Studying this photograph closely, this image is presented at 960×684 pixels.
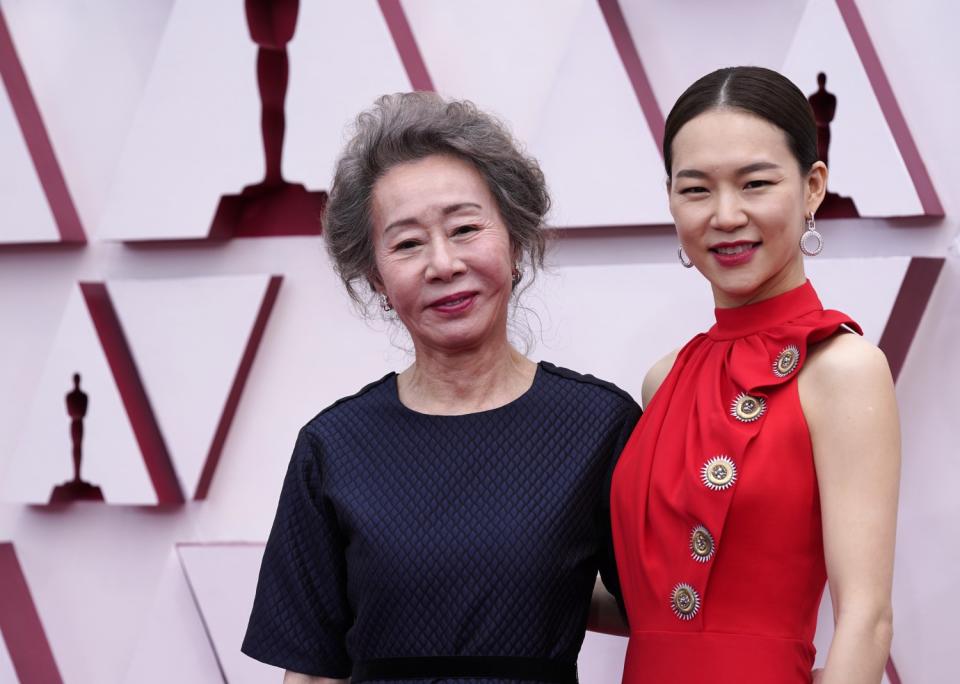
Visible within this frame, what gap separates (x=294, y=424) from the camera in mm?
2352

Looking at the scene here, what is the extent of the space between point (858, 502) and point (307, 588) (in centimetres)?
69

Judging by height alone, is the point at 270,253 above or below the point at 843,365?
above

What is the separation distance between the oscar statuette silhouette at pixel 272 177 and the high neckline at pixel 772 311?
1073 mm

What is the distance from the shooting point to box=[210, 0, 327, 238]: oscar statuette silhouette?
2.32 meters

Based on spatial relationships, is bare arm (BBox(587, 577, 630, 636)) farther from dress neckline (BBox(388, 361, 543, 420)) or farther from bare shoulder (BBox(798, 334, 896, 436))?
bare shoulder (BBox(798, 334, 896, 436))

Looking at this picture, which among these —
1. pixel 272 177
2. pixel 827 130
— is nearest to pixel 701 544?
pixel 827 130

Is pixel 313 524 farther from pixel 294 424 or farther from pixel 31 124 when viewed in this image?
pixel 31 124

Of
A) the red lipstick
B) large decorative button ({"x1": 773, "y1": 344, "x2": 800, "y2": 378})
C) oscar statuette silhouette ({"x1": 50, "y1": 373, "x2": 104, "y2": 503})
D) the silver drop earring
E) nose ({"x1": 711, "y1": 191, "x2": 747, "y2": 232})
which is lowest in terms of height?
large decorative button ({"x1": 773, "y1": 344, "x2": 800, "y2": 378})

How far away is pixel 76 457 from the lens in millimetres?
2422

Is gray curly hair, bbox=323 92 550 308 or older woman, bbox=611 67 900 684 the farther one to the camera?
gray curly hair, bbox=323 92 550 308

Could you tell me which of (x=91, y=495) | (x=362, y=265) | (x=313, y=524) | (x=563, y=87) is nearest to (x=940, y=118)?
(x=563, y=87)

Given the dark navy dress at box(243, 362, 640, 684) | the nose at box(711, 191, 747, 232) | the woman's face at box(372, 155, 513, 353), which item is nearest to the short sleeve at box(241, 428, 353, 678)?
the dark navy dress at box(243, 362, 640, 684)

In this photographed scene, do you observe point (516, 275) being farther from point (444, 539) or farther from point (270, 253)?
point (270, 253)

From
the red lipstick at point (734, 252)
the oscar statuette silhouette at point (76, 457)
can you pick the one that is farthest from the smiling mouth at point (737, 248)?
the oscar statuette silhouette at point (76, 457)
